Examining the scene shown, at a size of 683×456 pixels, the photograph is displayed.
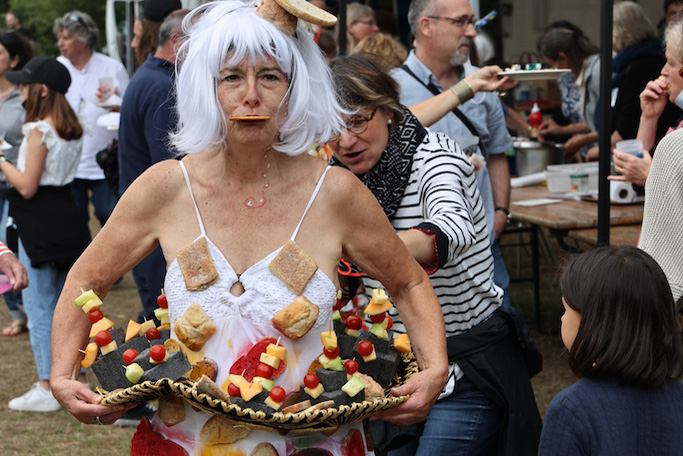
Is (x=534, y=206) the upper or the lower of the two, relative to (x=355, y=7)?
lower

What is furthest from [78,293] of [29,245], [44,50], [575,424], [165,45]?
[44,50]

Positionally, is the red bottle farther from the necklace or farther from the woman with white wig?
the necklace

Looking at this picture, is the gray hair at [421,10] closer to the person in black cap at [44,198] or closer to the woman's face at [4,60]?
the person in black cap at [44,198]

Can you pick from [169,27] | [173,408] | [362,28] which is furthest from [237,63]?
[362,28]

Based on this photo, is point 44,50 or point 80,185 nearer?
point 80,185

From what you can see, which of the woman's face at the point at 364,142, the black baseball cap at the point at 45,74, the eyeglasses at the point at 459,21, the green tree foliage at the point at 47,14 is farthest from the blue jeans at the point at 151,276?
the green tree foliage at the point at 47,14

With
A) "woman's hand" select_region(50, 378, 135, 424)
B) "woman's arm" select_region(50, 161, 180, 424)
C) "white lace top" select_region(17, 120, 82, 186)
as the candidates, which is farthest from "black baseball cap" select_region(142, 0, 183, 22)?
"woman's hand" select_region(50, 378, 135, 424)

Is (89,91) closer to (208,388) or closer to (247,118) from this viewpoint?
(247,118)

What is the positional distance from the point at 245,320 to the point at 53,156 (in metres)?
3.63

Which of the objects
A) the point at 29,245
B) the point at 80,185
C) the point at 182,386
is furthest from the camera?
the point at 80,185

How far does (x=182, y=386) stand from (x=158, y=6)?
389 cm

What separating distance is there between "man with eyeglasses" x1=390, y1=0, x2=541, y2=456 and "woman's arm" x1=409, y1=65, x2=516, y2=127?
5 cm

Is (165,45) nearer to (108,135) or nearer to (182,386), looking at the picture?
(108,135)

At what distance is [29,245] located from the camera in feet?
17.3
